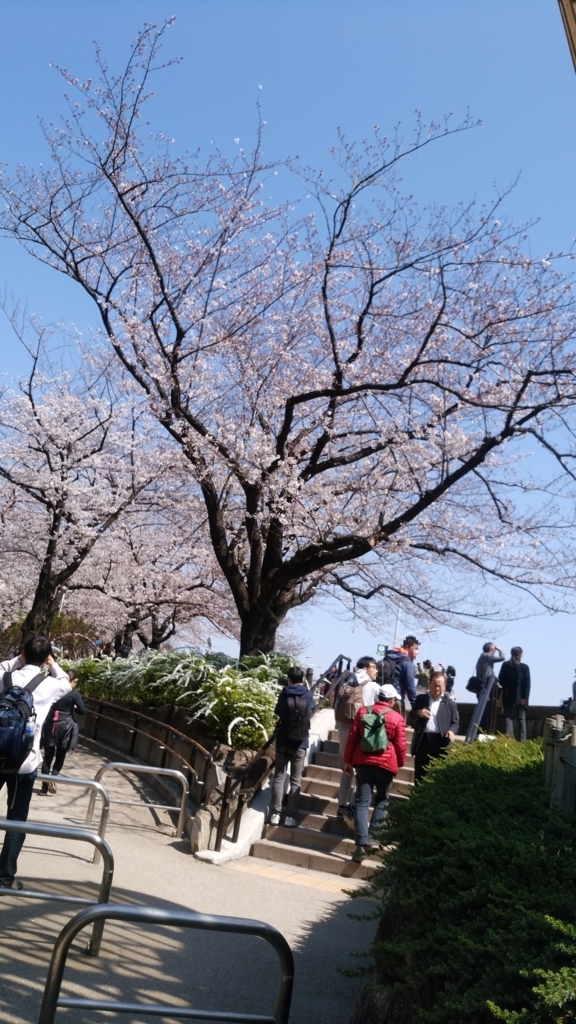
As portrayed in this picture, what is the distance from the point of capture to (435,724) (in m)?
10.6

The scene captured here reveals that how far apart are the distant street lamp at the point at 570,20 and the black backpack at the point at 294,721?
6.85 m

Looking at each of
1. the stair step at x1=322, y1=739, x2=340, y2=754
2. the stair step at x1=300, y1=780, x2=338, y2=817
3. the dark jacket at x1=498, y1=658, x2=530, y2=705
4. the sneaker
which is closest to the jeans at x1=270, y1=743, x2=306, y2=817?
the stair step at x1=300, y1=780, x2=338, y2=817

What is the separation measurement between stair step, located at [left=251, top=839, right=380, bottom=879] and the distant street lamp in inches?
301

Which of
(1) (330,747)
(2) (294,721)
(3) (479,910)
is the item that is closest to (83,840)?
(3) (479,910)

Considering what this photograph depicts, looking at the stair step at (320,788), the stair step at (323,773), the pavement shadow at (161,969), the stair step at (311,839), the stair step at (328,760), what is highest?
the stair step at (328,760)

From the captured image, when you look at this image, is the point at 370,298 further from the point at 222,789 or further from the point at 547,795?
the point at 547,795

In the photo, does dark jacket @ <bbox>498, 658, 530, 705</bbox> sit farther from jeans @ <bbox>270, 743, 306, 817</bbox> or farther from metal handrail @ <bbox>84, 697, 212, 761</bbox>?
metal handrail @ <bbox>84, 697, 212, 761</bbox>

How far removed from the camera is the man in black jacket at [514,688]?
563 inches

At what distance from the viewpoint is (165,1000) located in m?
5.03

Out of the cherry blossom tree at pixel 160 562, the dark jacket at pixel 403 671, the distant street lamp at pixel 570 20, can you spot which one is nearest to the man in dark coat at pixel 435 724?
the dark jacket at pixel 403 671

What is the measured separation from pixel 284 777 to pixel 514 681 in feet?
17.3

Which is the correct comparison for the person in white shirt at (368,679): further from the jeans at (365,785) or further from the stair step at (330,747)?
the stair step at (330,747)

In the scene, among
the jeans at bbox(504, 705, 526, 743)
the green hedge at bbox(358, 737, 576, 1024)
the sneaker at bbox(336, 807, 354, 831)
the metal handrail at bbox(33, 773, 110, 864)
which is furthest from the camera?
the jeans at bbox(504, 705, 526, 743)

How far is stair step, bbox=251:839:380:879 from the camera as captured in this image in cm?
933
